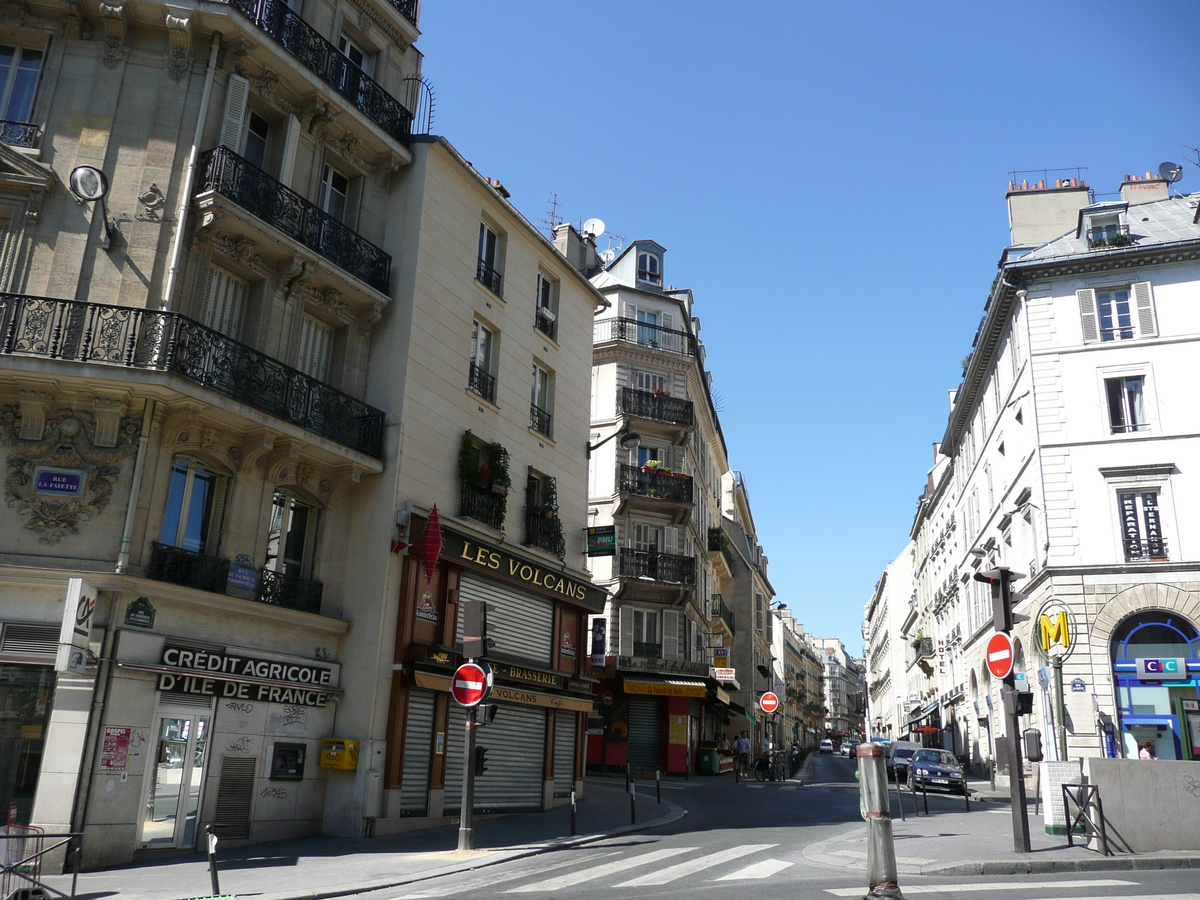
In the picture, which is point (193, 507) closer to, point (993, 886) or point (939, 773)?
point (993, 886)

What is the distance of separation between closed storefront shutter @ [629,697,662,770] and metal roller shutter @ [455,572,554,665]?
16258 millimetres

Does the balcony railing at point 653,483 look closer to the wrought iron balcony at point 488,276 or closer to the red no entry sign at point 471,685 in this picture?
the wrought iron balcony at point 488,276

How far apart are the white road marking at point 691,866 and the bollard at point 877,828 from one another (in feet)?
11.4

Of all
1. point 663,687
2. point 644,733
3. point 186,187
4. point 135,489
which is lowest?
point 644,733

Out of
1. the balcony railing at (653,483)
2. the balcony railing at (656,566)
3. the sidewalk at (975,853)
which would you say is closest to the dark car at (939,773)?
the sidewalk at (975,853)

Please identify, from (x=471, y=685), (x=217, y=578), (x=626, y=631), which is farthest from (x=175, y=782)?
(x=626, y=631)

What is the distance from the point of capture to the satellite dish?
3353cm

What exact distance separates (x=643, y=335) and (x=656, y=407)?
3257 mm

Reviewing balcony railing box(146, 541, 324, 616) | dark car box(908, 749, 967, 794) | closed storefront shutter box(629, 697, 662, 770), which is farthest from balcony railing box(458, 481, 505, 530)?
closed storefront shutter box(629, 697, 662, 770)

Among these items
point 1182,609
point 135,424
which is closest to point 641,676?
point 1182,609

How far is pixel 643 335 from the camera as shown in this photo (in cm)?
3922

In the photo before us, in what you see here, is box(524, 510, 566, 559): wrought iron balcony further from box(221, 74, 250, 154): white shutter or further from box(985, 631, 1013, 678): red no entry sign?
box(985, 631, 1013, 678): red no entry sign

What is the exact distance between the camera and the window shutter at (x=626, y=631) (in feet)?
119

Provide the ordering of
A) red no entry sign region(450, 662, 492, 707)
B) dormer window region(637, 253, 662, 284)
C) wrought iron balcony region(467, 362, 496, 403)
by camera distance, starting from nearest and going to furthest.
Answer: red no entry sign region(450, 662, 492, 707)
wrought iron balcony region(467, 362, 496, 403)
dormer window region(637, 253, 662, 284)
